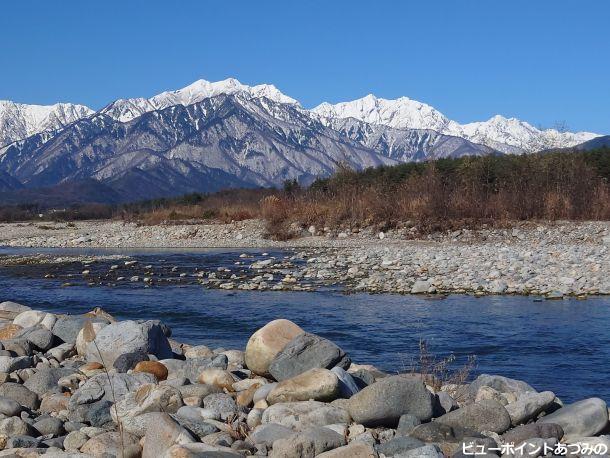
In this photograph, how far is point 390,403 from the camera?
6.83m

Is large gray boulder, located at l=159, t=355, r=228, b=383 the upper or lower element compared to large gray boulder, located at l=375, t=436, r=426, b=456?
upper

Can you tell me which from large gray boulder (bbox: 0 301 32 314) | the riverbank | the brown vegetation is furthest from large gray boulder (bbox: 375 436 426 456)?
the brown vegetation

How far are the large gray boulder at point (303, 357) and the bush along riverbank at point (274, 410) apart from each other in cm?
1

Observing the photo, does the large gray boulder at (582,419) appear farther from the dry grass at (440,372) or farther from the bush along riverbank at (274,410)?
the dry grass at (440,372)

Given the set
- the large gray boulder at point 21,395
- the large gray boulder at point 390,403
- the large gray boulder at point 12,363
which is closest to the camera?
the large gray boulder at point 390,403

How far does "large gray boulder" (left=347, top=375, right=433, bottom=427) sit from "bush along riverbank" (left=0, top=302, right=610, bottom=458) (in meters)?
0.01

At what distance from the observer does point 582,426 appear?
21.5 feet

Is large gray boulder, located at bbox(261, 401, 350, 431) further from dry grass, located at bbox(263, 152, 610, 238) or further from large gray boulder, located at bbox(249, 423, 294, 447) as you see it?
dry grass, located at bbox(263, 152, 610, 238)

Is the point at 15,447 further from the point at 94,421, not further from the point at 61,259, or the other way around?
the point at 61,259

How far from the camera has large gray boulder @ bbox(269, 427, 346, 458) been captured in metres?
5.97

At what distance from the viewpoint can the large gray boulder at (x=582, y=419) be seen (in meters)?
6.57

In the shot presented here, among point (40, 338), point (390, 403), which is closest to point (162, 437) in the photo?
point (390, 403)

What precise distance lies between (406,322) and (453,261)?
31.6 feet

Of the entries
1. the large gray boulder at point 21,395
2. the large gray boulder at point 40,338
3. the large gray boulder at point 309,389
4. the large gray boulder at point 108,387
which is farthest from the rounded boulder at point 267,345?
the large gray boulder at point 40,338
